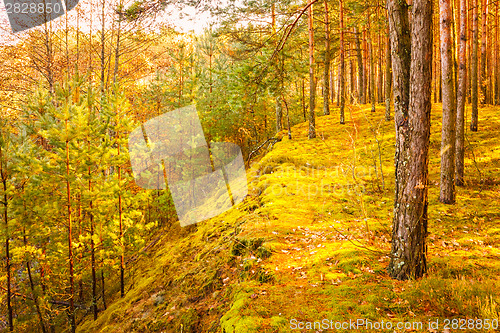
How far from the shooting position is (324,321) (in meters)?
3.10

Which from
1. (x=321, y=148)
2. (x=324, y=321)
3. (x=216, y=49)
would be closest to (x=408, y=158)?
(x=324, y=321)

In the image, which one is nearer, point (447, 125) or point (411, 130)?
point (411, 130)

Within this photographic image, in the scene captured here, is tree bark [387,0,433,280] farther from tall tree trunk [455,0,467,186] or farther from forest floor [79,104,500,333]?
tall tree trunk [455,0,467,186]

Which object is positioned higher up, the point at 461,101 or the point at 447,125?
the point at 461,101

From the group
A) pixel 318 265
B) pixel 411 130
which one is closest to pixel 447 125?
pixel 411 130

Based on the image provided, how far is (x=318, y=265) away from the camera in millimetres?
4484

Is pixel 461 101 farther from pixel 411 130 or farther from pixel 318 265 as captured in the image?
pixel 318 265

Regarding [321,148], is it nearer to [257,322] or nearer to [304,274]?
[304,274]

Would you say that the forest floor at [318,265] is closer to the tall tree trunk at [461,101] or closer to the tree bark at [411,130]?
the tree bark at [411,130]

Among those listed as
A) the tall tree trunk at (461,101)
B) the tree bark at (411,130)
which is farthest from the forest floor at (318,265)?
the tall tree trunk at (461,101)

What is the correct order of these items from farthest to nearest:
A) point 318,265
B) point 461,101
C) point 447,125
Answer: point 461,101, point 447,125, point 318,265

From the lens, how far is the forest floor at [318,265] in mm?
3156

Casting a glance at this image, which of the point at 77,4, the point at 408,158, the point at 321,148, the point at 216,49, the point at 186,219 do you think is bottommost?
the point at 186,219

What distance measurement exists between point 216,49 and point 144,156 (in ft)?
22.5
